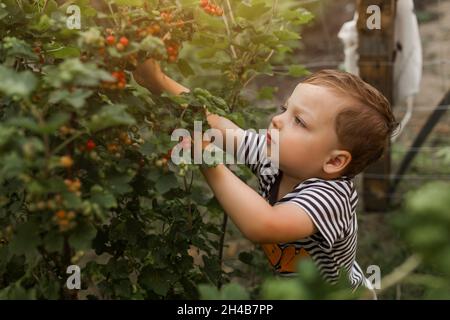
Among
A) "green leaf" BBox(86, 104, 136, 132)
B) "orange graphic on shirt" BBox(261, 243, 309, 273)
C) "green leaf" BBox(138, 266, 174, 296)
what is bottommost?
"green leaf" BBox(138, 266, 174, 296)

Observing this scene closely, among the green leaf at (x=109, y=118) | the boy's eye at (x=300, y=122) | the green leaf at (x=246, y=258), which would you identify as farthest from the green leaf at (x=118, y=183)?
the green leaf at (x=246, y=258)

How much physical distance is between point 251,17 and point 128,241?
75 centimetres

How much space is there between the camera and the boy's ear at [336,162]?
1.85 m

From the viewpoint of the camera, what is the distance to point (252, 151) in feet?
6.91

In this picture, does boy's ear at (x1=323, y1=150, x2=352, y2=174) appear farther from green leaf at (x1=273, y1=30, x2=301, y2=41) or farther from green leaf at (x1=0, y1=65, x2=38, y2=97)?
green leaf at (x1=0, y1=65, x2=38, y2=97)

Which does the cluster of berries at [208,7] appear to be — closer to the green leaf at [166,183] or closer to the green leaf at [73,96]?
the green leaf at [166,183]

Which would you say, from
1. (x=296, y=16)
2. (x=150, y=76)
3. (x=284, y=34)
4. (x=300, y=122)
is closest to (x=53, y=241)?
(x=150, y=76)

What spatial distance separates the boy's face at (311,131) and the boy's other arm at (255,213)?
8.6 inches

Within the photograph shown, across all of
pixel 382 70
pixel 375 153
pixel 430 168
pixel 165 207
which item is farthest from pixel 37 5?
pixel 430 168

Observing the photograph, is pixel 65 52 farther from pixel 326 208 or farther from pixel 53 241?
pixel 326 208

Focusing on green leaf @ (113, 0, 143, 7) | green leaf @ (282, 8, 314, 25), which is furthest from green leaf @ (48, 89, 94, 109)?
green leaf @ (282, 8, 314, 25)

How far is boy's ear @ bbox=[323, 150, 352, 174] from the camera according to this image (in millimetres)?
1853

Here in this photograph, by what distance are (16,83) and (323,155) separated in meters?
0.94
